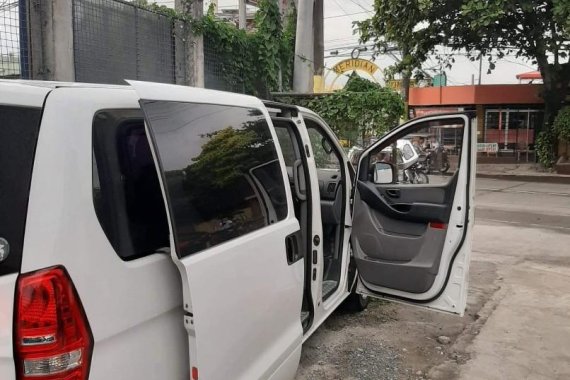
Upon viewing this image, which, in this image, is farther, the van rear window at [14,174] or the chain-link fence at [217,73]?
the chain-link fence at [217,73]

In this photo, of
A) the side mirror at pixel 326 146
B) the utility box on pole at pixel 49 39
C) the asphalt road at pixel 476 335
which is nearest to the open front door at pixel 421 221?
the side mirror at pixel 326 146

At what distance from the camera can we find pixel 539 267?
6.38 metres

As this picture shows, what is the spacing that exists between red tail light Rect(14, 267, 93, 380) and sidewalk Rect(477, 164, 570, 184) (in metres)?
17.6

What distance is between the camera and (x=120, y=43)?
19.6ft

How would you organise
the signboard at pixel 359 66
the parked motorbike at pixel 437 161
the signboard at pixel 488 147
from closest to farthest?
the parked motorbike at pixel 437 161, the signboard at pixel 359 66, the signboard at pixel 488 147

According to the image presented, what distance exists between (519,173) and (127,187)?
19187 millimetres

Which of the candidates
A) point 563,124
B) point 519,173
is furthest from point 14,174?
point 519,173

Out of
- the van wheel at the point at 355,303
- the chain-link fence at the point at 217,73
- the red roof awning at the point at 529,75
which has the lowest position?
the van wheel at the point at 355,303

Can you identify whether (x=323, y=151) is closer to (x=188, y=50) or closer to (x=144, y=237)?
(x=188, y=50)

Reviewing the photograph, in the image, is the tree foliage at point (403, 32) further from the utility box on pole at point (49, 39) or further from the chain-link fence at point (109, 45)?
the utility box on pole at point (49, 39)

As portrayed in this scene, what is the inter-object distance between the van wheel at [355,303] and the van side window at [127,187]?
2.96 m

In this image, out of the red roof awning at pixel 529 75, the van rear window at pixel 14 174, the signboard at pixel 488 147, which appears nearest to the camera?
the van rear window at pixel 14 174

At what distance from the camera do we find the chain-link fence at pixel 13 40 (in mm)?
4695

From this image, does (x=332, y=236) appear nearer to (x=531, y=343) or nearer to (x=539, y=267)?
(x=531, y=343)
